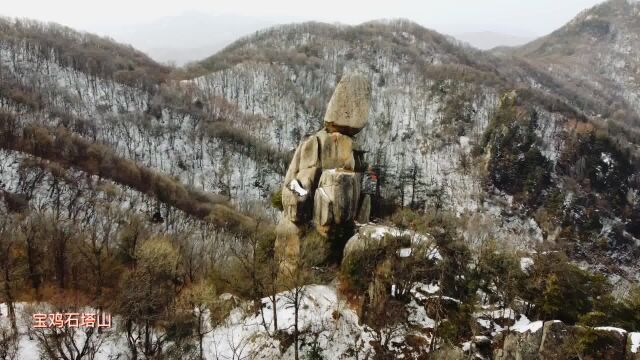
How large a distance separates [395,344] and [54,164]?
Answer: 70.0 m

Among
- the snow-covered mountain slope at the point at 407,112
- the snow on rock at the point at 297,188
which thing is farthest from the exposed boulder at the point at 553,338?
the snow-covered mountain slope at the point at 407,112

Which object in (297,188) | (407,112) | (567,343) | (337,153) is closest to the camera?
(567,343)

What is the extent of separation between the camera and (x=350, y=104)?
30.0 metres

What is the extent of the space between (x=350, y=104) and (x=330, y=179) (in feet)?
17.8

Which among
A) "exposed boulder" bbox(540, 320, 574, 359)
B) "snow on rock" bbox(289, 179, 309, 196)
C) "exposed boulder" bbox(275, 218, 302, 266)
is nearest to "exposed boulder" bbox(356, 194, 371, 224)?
"snow on rock" bbox(289, 179, 309, 196)

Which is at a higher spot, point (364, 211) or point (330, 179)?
point (330, 179)

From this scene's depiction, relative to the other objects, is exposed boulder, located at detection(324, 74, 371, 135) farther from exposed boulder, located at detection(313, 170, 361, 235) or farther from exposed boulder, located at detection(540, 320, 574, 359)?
exposed boulder, located at detection(540, 320, 574, 359)

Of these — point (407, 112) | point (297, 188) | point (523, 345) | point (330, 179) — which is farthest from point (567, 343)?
point (407, 112)

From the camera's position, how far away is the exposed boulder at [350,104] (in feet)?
98.1

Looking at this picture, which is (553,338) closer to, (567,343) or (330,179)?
(567,343)

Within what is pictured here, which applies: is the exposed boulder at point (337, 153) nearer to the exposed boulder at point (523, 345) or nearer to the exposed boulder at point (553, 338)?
the exposed boulder at point (523, 345)

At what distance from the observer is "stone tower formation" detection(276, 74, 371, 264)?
2844 cm

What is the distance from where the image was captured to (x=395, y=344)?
2570cm

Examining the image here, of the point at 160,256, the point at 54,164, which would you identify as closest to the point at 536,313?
the point at 160,256
